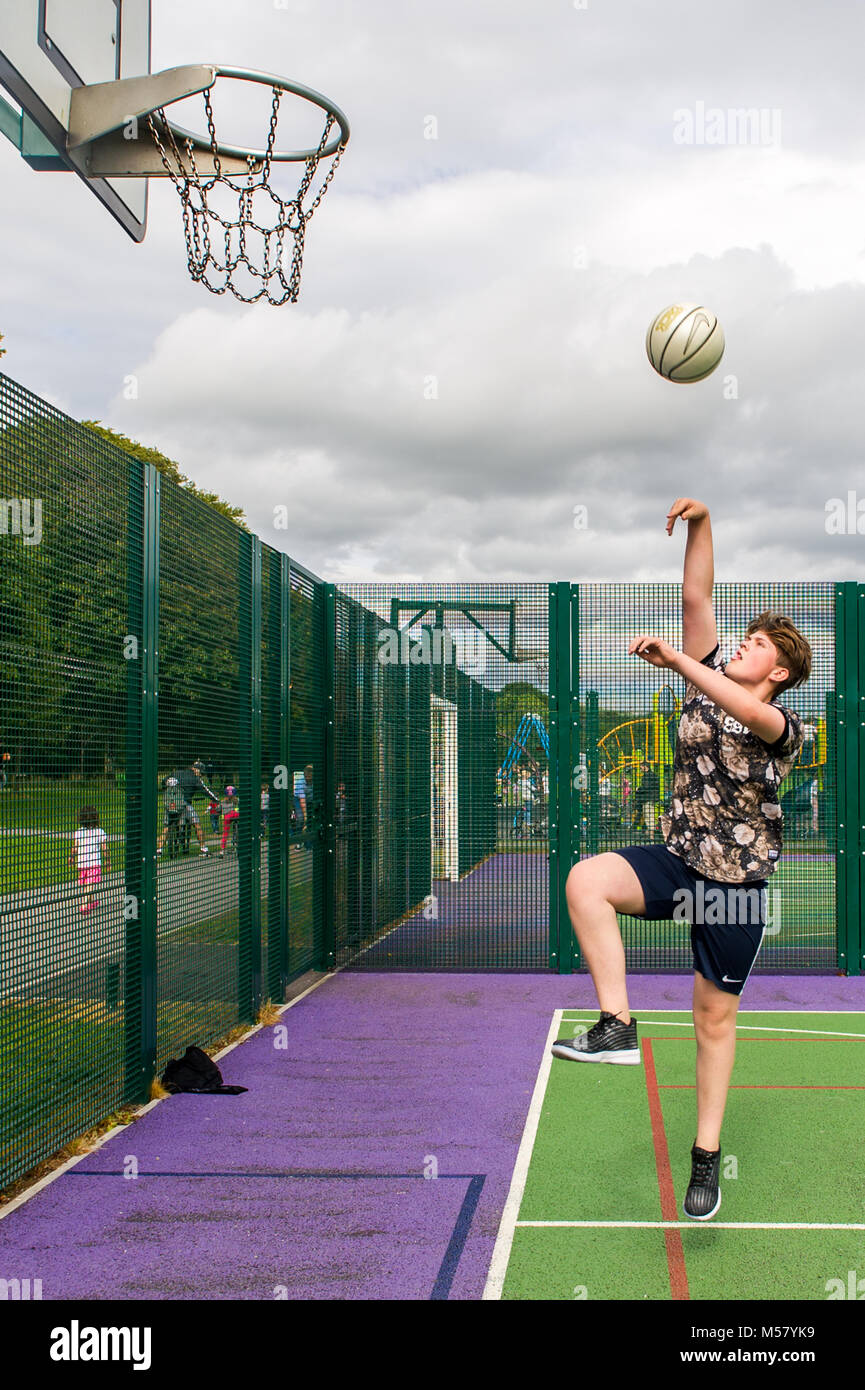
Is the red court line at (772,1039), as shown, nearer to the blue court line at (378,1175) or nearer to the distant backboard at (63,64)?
the blue court line at (378,1175)

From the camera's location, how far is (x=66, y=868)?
4.95m

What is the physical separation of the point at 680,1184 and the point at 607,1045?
1278 millimetres

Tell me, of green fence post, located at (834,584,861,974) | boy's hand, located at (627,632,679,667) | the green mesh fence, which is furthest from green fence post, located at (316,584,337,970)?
boy's hand, located at (627,632,679,667)

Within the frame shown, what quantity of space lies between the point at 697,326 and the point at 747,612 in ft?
15.0

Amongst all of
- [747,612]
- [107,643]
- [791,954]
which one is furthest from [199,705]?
[791,954]

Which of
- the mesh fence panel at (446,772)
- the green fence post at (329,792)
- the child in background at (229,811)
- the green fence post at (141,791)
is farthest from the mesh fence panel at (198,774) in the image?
the mesh fence panel at (446,772)

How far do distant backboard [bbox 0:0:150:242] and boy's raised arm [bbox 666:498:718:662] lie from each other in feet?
10.8

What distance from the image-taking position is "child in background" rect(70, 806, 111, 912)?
514cm

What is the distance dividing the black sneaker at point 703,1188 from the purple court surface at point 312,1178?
28.1 inches

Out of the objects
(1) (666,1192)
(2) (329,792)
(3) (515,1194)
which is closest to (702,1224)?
(1) (666,1192)

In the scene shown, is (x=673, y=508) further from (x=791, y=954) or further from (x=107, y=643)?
(x=791, y=954)

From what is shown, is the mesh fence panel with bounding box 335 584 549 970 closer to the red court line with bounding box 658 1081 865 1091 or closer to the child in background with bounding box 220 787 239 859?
the child in background with bounding box 220 787 239 859

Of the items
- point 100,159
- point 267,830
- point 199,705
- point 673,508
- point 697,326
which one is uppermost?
point 100,159

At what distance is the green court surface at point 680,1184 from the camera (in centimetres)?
391
